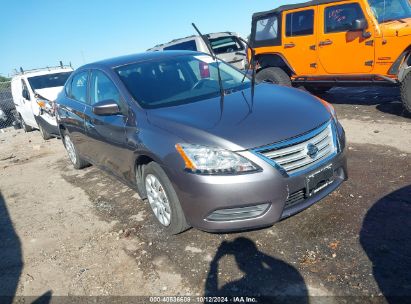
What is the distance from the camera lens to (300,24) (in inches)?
289

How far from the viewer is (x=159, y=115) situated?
3.24 m

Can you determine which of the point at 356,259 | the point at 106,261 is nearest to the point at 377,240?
the point at 356,259

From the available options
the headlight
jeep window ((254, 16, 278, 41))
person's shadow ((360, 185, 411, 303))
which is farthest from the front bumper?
jeep window ((254, 16, 278, 41))

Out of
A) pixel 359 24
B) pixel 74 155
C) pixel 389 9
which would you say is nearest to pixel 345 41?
pixel 359 24

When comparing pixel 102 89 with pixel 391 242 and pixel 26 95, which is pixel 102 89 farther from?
pixel 26 95

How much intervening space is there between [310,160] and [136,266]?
1754mm

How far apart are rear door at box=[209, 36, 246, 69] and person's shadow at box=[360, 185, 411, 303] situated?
21.9 feet

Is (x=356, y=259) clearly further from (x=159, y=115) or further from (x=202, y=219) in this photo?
(x=159, y=115)

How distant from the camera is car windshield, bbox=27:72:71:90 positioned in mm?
9070

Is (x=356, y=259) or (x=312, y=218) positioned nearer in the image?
(x=356, y=259)

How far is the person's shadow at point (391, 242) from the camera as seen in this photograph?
2410 mm

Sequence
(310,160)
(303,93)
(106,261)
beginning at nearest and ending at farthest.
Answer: (310,160), (106,261), (303,93)

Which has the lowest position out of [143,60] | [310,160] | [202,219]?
[202,219]

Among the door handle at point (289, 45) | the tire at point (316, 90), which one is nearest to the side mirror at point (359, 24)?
the door handle at point (289, 45)
